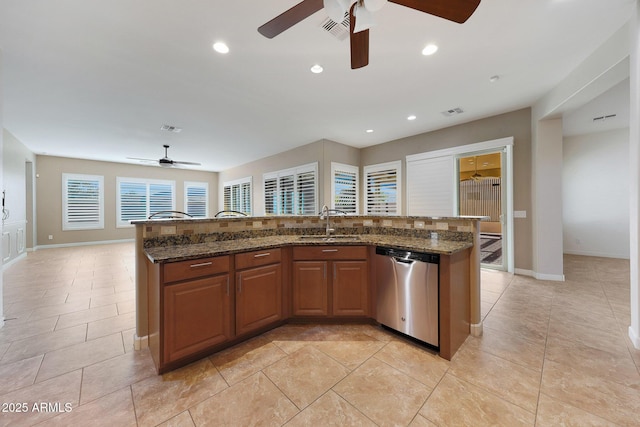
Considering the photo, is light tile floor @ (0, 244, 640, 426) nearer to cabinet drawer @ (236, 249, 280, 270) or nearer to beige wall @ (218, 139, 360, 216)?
cabinet drawer @ (236, 249, 280, 270)

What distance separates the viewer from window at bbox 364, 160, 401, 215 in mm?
5531

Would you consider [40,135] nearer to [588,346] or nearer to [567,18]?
[567,18]

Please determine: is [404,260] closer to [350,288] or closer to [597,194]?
[350,288]

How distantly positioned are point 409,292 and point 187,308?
1.84 meters

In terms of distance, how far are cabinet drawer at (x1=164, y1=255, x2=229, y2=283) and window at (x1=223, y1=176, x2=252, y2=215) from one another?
6367 millimetres

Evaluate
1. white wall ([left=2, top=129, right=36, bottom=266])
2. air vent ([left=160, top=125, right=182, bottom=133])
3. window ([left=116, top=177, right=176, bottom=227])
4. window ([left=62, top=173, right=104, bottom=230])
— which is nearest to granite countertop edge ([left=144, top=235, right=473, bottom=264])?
air vent ([left=160, top=125, right=182, bottom=133])

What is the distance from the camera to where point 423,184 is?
5047mm

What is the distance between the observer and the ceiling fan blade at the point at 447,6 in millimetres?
1283

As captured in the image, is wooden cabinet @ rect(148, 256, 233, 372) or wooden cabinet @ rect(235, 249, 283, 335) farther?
wooden cabinet @ rect(235, 249, 283, 335)

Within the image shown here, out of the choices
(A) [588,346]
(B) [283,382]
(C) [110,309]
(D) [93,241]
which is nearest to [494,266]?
(A) [588,346]

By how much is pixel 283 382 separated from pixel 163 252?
1363mm

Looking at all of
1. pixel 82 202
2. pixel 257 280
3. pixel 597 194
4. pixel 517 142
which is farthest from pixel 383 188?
pixel 82 202

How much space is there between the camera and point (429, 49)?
2.37m

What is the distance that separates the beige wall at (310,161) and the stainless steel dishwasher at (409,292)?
343 centimetres
